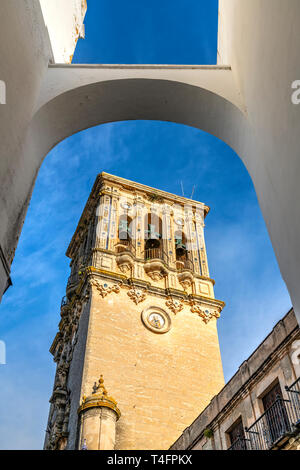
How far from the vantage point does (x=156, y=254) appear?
26719 millimetres

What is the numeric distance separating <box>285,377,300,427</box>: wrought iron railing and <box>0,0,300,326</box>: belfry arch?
25.7ft

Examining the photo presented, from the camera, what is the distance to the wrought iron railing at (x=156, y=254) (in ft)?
86.5

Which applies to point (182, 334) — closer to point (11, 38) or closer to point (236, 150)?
point (236, 150)

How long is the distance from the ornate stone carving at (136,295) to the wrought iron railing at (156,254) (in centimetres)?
285

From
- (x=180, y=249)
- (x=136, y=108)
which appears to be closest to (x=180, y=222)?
(x=180, y=249)

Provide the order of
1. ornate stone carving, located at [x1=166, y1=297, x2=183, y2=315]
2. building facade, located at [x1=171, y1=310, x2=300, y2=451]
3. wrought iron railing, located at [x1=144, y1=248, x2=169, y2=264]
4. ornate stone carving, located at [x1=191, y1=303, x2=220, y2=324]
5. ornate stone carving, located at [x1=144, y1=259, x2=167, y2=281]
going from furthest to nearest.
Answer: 1. wrought iron railing, located at [x1=144, y1=248, x2=169, y2=264]
2. ornate stone carving, located at [x1=144, y1=259, x2=167, y2=281]
3. ornate stone carving, located at [x1=191, y1=303, x2=220, y2=324]
4. ornate stone carving, located at [x1=166, y1=297, x2=183, y2=315]
5. building facade, located at [x1=171, y1=310, x2=300, y2=451]

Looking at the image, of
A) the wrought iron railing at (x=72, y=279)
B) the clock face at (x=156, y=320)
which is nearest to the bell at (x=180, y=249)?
the clock face at (x=156, y=320)

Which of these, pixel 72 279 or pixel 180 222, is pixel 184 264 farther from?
pixel 72 279

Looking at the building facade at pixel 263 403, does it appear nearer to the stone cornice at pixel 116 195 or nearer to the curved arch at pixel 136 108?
the curved arch at pixel 136 108

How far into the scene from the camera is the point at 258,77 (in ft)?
14.4

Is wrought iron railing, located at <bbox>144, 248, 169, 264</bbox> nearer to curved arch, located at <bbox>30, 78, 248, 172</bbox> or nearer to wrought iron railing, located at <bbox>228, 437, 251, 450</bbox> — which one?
wrought iron railing, located at <bbox>228, 437, 251, 450</bbox>

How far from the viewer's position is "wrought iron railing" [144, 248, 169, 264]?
26.4 m

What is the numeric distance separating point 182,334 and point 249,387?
9.46 metres

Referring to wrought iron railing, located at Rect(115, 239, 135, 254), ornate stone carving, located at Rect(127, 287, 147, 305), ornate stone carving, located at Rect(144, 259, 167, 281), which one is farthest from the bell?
ornate stone carving, located at Rect(127, 287, 147, 305)
